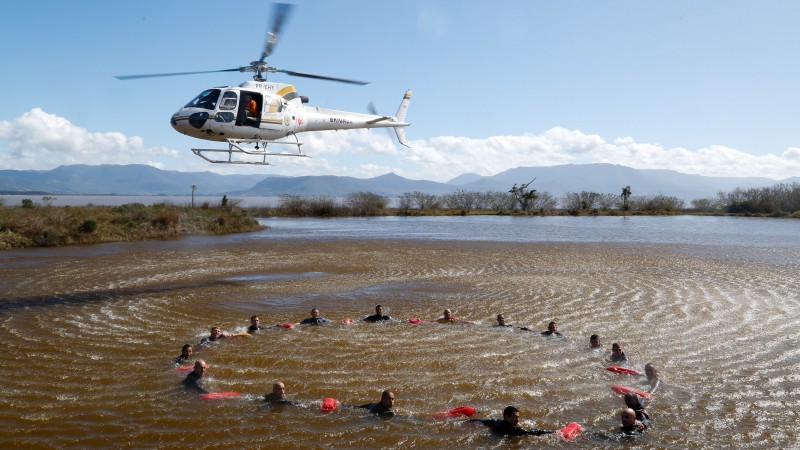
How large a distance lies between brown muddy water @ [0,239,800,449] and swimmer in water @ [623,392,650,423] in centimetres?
24

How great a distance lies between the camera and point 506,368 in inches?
427

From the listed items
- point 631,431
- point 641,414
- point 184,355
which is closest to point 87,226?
point 184,355

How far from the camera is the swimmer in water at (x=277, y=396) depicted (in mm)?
8961

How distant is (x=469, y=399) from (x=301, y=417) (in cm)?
286

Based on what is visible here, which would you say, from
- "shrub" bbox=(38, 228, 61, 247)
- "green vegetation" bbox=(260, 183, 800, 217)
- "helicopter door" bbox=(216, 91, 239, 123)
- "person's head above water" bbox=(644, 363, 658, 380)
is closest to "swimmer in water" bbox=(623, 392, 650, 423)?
"person's head above water" bbox=(644, 363, 658, 380)

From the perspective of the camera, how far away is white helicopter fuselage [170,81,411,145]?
18.6m

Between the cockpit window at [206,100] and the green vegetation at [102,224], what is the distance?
2145cm

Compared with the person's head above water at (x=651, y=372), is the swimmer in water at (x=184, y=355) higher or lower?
lower

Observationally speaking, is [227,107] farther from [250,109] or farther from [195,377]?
[195,377]

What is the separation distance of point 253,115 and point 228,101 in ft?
3.74

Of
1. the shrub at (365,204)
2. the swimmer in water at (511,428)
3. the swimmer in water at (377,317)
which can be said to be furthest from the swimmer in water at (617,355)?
the shrub at (365,204)

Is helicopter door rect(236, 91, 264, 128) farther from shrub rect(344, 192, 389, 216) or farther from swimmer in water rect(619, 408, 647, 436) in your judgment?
shrub rect(344, 192, 389, 216)

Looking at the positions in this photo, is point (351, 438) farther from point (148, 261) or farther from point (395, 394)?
point (148, 261)

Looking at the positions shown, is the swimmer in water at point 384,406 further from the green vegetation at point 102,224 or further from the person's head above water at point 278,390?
the green vegetation at point 102,224
